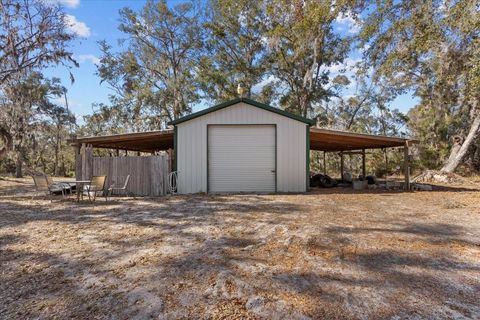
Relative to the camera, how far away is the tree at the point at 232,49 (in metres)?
21.9

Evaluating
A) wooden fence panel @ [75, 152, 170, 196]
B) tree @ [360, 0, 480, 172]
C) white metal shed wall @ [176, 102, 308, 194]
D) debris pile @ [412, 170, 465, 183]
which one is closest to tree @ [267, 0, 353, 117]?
tree @ [360, 0, 480, 172]

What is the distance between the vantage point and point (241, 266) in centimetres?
351

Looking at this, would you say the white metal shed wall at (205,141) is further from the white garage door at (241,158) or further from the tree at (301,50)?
the tree at (301,50)

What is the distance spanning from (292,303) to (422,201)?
7600 mm

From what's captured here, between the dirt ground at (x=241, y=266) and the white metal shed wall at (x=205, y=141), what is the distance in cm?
407

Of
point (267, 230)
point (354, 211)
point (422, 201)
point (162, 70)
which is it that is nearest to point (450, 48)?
point (422, 201)

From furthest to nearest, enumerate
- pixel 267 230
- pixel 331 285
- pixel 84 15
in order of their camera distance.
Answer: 1. pixel 84 15
2. pixel 267 230
3. pixel 331 285

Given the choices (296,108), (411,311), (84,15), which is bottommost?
(411,311)

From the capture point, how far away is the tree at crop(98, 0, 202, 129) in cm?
2275

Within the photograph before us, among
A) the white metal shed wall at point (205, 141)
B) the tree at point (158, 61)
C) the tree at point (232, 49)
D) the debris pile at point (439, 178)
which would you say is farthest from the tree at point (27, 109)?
the debris pile at point (439, 178)

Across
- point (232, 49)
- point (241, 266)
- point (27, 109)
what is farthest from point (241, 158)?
point (27, 109)

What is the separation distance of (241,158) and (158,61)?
16.5 m

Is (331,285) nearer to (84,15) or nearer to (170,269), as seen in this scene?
(170,269)

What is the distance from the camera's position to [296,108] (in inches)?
931
